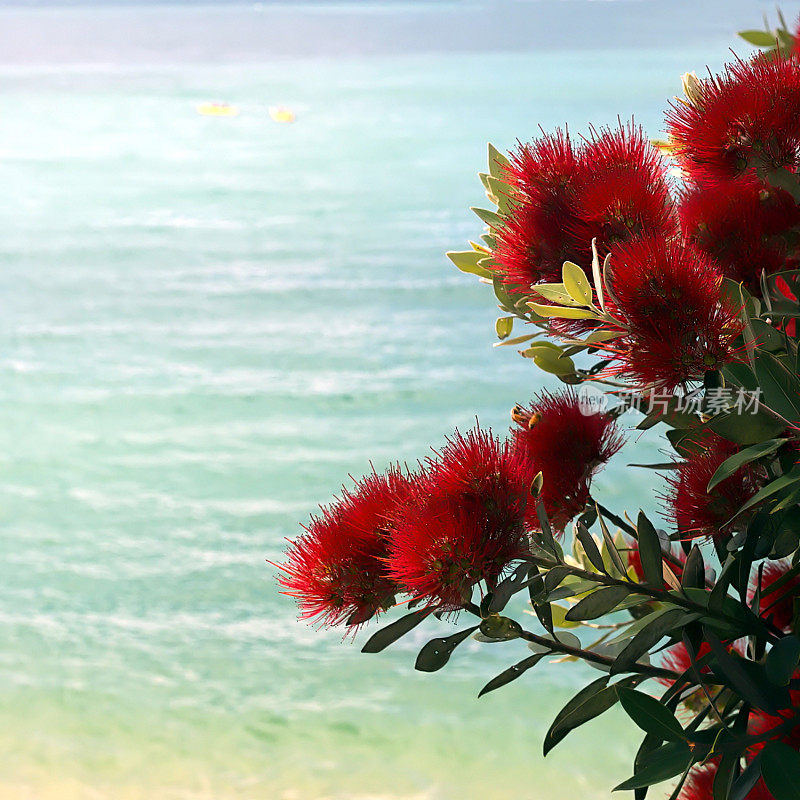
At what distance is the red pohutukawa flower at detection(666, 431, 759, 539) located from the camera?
370mm

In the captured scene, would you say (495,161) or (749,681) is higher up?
(495,161)


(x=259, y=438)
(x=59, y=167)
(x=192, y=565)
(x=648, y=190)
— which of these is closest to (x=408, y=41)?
(x=59, y=167)

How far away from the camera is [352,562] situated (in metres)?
0.36

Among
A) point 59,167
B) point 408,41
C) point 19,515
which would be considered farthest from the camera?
point 408,41

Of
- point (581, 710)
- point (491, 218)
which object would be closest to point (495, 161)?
point (491, 218)

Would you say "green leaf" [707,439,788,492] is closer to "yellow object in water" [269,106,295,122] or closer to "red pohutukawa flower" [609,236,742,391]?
"red pohutukawa flower" [609,236,742,391]

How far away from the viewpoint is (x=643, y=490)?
74.8 inches

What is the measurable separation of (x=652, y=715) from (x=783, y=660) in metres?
0.05

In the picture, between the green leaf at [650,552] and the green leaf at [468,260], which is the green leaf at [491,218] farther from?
the green leaf at [650,552]

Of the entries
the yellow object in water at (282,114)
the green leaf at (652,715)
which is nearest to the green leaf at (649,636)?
the green leaf at (652,715)

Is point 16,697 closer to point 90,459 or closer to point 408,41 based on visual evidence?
point 90,459

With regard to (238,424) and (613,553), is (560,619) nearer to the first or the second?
(613,553)

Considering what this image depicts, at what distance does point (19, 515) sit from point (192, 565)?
0.39 m

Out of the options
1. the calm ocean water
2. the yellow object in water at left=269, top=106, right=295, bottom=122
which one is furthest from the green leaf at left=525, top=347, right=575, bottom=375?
the yellow object in water at left=269, top=106, right=295, bottom=122
